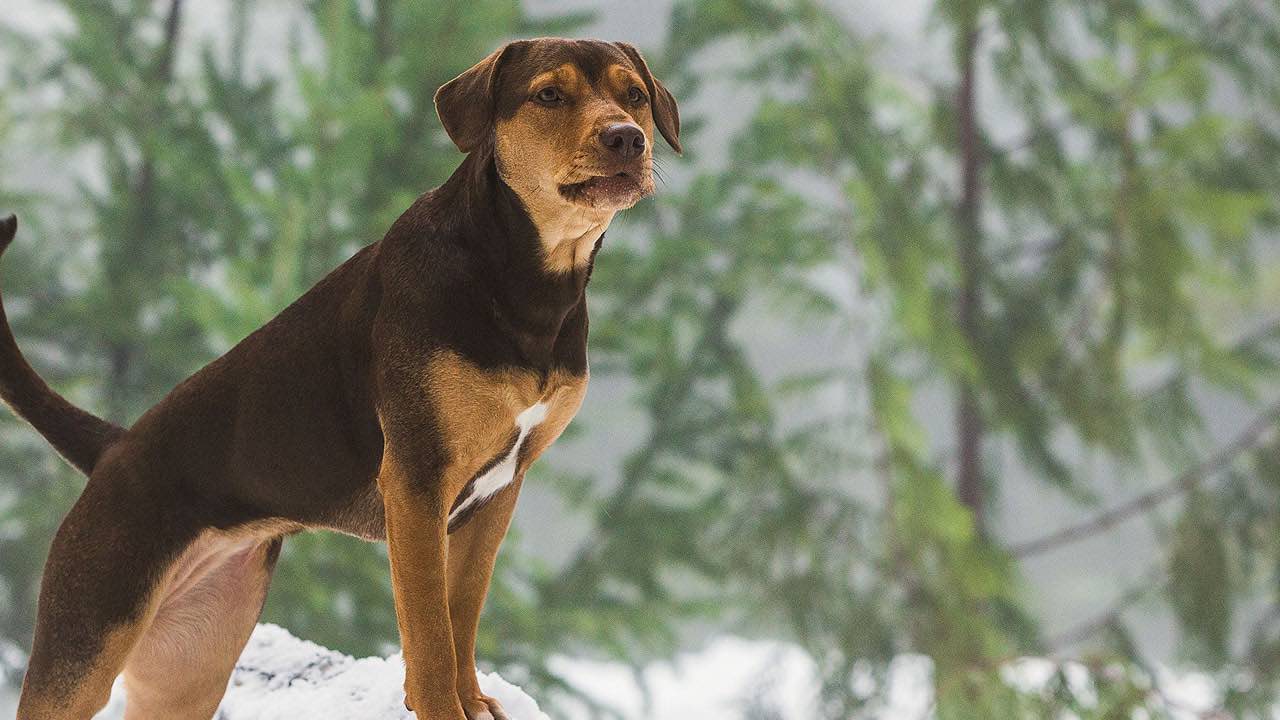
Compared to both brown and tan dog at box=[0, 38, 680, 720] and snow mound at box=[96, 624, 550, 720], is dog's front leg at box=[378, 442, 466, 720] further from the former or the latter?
snow mound at box=[96, 624, 550, 720]

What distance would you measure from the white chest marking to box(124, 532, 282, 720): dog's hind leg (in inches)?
11.1

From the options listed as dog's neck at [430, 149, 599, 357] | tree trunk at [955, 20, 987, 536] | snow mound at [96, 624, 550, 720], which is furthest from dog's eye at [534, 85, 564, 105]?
tree trunk at [955, 20, 987, 536]

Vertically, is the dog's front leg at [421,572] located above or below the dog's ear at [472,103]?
below

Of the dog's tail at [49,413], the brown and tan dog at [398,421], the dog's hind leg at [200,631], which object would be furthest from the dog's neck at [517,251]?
the dog's tail at [49,413]

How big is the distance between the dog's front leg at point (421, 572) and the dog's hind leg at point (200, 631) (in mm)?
282

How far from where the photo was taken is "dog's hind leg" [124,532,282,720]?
1.51 metres

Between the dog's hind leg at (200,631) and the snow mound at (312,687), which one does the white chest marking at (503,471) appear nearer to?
the dog's hind leg at (200,631)

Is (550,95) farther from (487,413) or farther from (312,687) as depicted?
(312,687)

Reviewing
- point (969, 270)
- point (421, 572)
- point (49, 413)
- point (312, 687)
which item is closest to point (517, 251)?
point (421, 572)

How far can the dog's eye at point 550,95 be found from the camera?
1258mm

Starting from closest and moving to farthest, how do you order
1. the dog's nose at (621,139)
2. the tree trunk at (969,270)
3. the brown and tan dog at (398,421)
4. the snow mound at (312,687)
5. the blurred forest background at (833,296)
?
the dog's nose at (621,139) → the brown and tan dog at (398,421) → the snow mound at (312,687) → the blurred forest background at (833,296) → the tree trunk at (969,270)

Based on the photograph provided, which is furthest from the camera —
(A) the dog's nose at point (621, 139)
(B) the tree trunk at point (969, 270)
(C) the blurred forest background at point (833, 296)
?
(B) the tree trunk at point (969, 270)

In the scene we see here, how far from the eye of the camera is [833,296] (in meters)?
5.08

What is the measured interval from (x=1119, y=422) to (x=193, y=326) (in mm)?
3602
